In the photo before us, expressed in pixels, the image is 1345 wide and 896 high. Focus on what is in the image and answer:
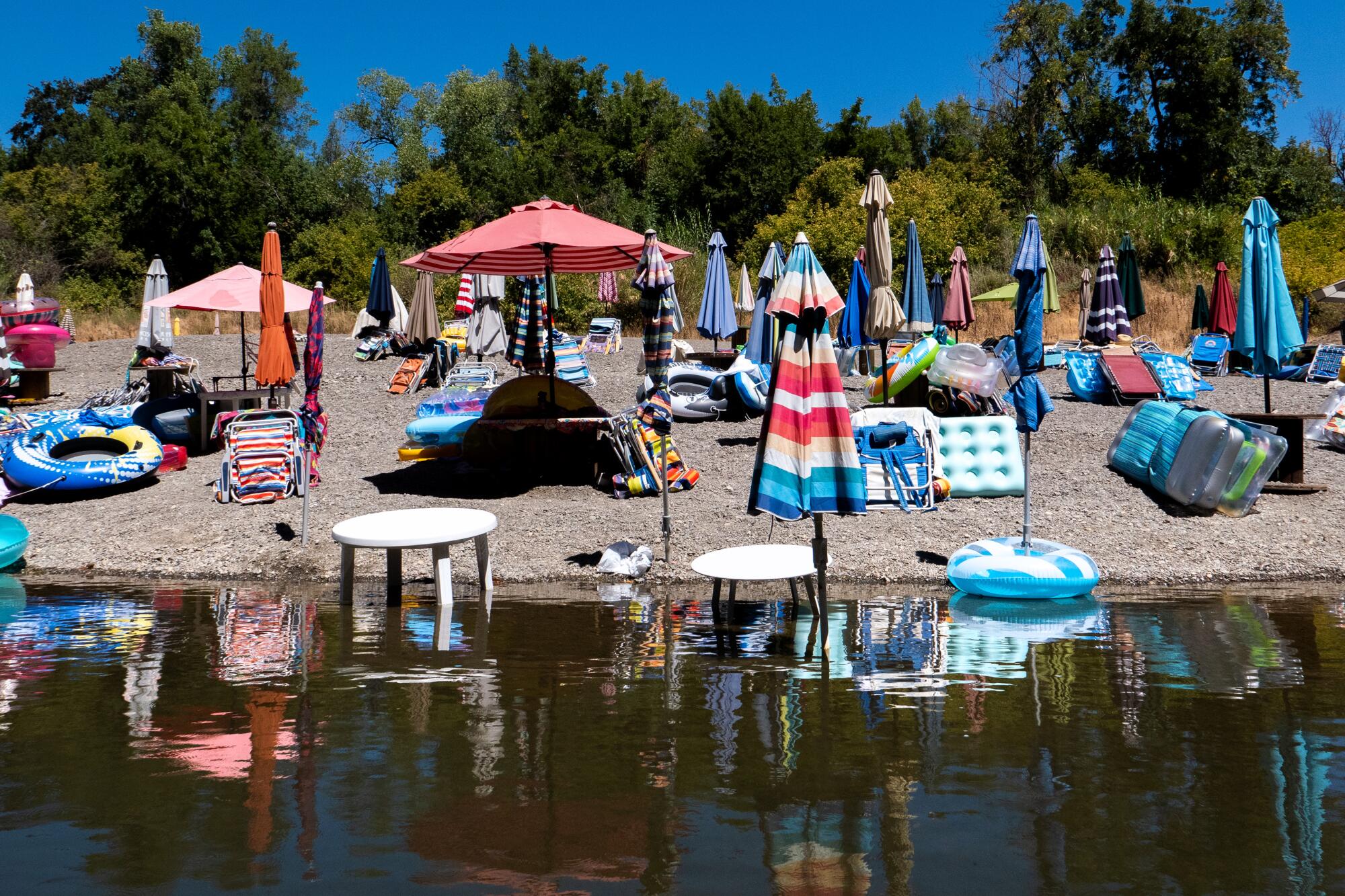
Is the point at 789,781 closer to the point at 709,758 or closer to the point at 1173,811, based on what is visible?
the point at 709,758

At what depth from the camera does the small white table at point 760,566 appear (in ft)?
24.5

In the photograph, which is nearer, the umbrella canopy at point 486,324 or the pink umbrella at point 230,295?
the pink umbrella at point 230,295

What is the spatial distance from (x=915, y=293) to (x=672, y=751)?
1104 cm

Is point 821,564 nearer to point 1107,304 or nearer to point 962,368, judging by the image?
point 962,368

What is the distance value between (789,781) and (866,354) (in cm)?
1578

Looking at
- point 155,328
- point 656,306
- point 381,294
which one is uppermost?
point 381,294

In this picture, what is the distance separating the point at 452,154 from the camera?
157ft

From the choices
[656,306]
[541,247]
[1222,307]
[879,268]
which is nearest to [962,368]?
[879,268]

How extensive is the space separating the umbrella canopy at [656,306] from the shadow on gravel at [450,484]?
1.88m

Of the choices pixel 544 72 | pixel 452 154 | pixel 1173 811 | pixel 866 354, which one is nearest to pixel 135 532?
pixel 1173 811

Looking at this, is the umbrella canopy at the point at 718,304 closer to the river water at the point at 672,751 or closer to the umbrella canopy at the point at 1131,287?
the umbrella canopy at the point at 1131,287

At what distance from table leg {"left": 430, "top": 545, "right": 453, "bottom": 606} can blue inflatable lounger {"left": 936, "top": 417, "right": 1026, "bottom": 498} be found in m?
5.49

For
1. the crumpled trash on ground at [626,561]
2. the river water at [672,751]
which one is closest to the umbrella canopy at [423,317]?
the crumpled trash on ground at [626,561]

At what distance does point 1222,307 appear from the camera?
21578 mm
